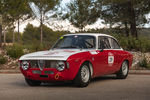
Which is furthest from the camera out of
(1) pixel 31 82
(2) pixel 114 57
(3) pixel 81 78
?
(2) pixel 114 57

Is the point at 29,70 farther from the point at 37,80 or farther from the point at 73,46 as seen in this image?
the point at 73,46

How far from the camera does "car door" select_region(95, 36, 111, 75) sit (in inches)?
412

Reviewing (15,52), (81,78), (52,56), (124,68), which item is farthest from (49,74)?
(15,52)

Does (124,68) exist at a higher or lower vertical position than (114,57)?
lower

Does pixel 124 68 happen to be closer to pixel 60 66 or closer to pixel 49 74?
pixel 60 66

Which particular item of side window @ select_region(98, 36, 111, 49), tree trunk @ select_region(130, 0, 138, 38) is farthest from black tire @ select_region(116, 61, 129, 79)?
tree trunk @ select_region(130, 0, 138, 38)

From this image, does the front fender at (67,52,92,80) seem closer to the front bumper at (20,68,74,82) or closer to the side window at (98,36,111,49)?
the front bumper at (20,68,74,82)

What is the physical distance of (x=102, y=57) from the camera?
10703 mm

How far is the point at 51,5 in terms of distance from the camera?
37156 millimetres

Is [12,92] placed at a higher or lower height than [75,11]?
lower

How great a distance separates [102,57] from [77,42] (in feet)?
3.05

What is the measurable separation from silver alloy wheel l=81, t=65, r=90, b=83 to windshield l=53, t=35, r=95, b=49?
95 cm

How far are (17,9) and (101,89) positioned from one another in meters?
18.7

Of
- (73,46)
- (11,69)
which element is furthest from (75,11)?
(73,46)
